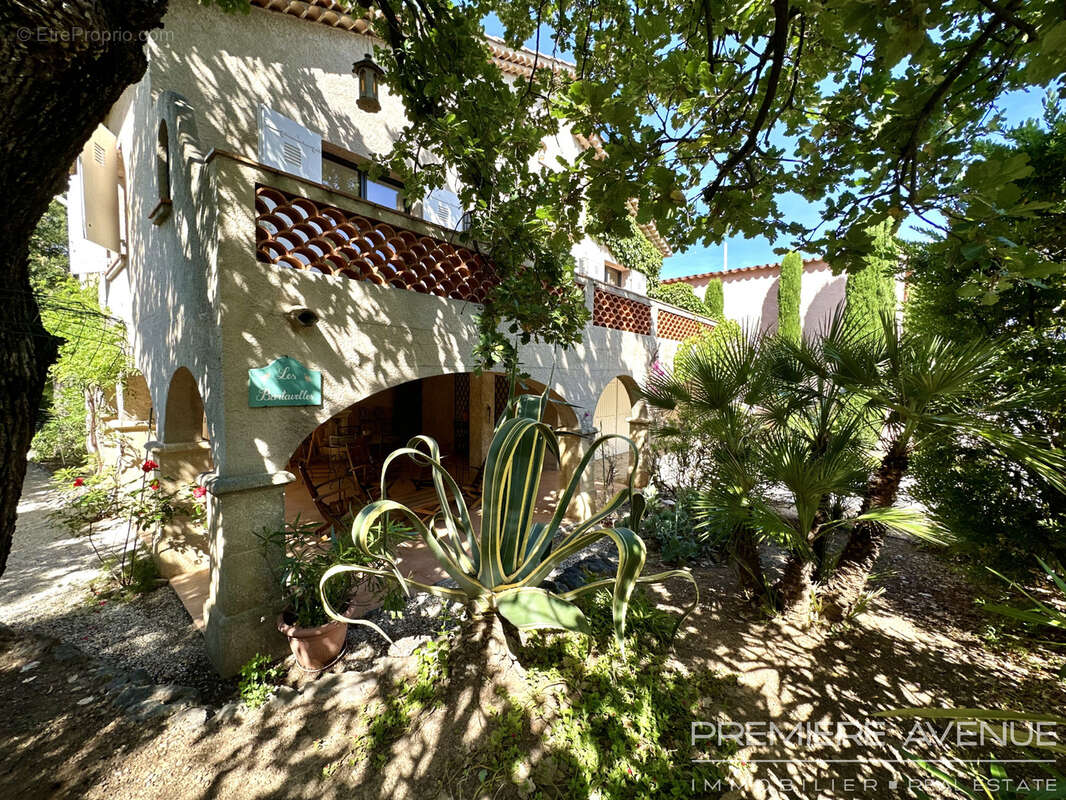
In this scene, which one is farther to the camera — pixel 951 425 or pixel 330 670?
pixel 330 670

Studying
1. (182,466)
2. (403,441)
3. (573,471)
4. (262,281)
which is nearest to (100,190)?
(182,466)

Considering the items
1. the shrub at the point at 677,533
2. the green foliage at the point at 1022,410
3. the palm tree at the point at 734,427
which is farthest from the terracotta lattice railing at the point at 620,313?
the green foliage at the point at 1022,410

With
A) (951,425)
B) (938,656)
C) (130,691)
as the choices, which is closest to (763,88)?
(951,425)

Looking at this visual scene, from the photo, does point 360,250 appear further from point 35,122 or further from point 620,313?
point 620,313

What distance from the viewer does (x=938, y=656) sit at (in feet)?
8.93

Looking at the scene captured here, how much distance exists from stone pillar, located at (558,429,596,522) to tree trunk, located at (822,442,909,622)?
9.69 ft

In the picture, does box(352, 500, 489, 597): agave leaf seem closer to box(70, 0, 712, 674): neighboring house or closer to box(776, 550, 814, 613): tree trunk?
box(70, 0, 712, 674): neighboring house

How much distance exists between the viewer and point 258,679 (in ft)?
8.50

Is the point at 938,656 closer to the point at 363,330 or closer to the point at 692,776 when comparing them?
the point at 692,776

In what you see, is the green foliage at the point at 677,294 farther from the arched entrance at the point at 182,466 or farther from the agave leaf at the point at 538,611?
the agave leaf at the point at 538,611

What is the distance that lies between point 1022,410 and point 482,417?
713cm

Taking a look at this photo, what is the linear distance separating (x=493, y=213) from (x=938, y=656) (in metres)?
4.53

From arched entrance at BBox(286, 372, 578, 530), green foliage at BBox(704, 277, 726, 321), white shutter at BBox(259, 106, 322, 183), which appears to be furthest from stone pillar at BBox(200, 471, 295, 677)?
green foliage at BBox(704, 277, 726, 321)

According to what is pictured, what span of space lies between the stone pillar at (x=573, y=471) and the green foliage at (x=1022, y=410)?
11.3 ft
